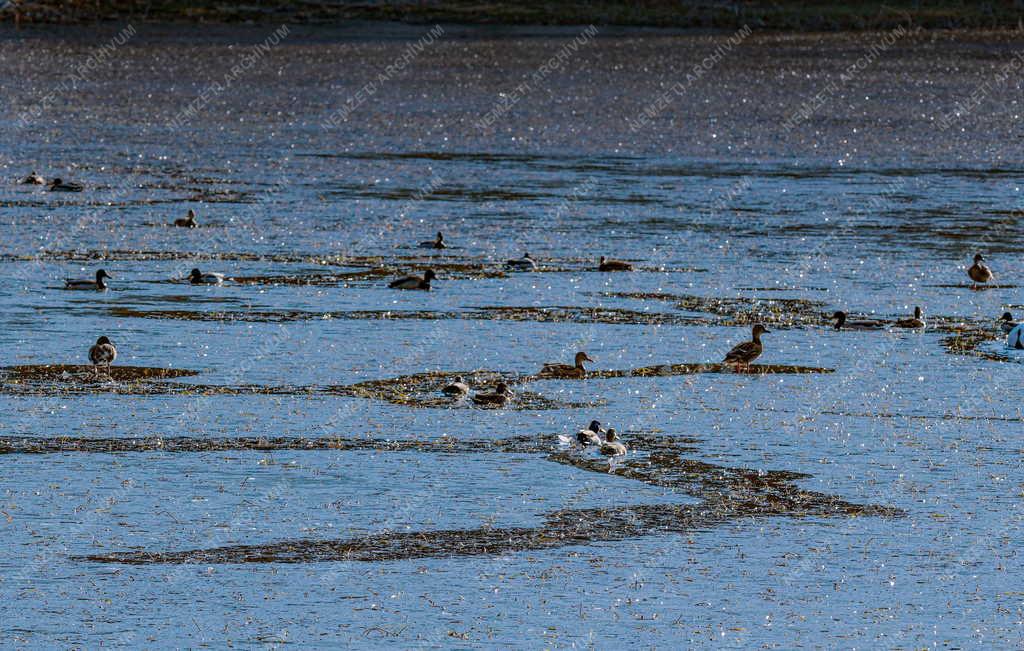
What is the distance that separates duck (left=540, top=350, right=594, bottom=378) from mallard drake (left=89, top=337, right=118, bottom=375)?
560cm

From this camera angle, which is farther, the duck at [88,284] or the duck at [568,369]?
the duck at [88,284]

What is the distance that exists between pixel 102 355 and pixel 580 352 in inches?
245

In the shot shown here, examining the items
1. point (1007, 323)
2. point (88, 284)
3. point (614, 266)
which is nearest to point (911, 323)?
point (1007, 323)

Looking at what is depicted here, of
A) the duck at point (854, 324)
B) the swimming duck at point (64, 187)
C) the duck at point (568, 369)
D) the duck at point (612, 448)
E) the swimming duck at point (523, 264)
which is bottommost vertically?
the duck at point (612, 448)

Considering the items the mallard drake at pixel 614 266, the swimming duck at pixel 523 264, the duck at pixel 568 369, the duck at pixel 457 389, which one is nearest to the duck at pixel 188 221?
the swimming duck at pixel 523 264

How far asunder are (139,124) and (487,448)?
51.1 meters

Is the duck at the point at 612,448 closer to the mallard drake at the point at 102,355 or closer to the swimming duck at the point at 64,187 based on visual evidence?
the mallard drake at the point at 102,355

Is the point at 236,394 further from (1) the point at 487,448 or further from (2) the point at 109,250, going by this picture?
(2) the point at 109,250

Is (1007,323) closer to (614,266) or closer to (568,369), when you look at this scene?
(568,369)

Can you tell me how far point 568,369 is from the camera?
25141 mm

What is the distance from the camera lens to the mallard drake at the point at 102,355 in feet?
→ 80.9

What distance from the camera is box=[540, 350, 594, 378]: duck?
25.1 m

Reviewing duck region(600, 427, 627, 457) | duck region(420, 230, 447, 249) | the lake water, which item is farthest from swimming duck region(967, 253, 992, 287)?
duck region(600, 427, 627, 457)

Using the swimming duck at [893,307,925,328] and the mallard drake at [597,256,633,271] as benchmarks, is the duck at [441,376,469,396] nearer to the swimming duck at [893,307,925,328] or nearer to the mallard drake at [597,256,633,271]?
the swimming duck at [893,307,925,328]
